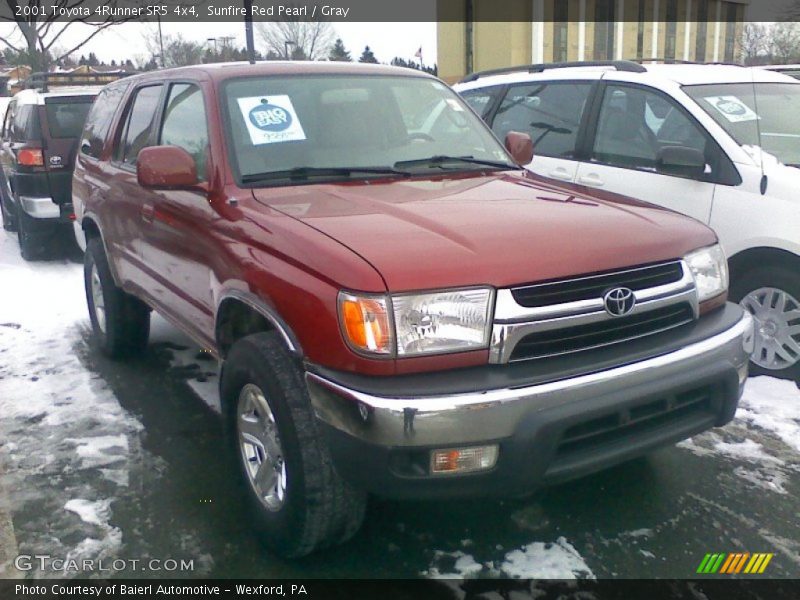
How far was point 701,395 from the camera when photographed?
9.76ft

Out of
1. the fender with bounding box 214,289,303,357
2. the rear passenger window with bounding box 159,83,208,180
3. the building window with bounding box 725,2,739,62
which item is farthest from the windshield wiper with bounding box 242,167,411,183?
the building window with bounding box 725,2,739,62

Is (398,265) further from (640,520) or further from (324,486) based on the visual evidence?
(640,520)

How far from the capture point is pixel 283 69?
404 centimetres

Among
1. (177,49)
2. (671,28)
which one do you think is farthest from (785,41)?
(177,49)

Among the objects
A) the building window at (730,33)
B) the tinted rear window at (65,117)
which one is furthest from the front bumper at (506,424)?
the building window at (730,33)

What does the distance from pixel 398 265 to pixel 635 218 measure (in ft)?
3.62

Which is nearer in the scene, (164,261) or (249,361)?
(249,361)

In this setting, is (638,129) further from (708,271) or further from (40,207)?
(40,207)

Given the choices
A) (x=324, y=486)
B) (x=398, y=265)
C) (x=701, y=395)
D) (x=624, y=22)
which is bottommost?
(x=324, y=486)

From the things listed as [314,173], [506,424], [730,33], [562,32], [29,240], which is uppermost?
[730,33]

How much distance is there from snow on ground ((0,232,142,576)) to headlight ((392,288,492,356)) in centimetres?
154

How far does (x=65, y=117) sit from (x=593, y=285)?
755 cm

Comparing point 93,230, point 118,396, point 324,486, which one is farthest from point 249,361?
point 93,230

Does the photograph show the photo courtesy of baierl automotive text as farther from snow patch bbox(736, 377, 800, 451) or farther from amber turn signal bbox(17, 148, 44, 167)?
amber turn signal bbox(17, 148, 44, 167)
